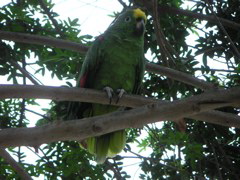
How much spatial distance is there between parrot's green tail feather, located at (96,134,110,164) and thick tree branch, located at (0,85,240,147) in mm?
1002

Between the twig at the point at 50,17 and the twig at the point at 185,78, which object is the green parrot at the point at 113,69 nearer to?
the twig at the point at 185,78

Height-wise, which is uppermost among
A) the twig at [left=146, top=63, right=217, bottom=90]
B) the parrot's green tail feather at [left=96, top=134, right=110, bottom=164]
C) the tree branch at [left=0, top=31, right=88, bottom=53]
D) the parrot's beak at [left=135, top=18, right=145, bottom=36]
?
the parrot's beak at [left=135, top=18, right=145, bottom=36]

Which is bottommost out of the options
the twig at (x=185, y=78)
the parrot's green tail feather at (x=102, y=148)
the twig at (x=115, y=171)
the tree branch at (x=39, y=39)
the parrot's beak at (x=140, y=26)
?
the twig at (x=115, y=171)

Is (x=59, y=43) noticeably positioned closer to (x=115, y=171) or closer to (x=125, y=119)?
(x=115, y=171)

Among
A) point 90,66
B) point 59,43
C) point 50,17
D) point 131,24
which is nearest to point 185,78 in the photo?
point 90,66

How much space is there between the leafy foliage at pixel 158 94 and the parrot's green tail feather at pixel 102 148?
0.79 feet

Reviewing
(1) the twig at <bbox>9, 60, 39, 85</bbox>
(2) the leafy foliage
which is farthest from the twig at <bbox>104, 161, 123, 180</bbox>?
(1) the twig at <bbox>9, 60, 39, 85</bbox>

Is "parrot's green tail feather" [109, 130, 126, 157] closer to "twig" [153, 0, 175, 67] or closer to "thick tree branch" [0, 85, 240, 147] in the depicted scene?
"twig" [153, 0, 175, 67]

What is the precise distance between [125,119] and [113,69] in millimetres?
1317

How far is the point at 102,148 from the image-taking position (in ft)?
9.08

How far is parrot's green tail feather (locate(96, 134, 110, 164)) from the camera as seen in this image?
275 centimetres

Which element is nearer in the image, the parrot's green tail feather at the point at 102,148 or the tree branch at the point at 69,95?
the tree branch at the point at 69,95

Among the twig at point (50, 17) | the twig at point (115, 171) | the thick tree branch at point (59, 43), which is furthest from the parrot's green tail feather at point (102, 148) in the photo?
the twig at point (50, 17)

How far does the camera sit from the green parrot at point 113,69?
280cm
